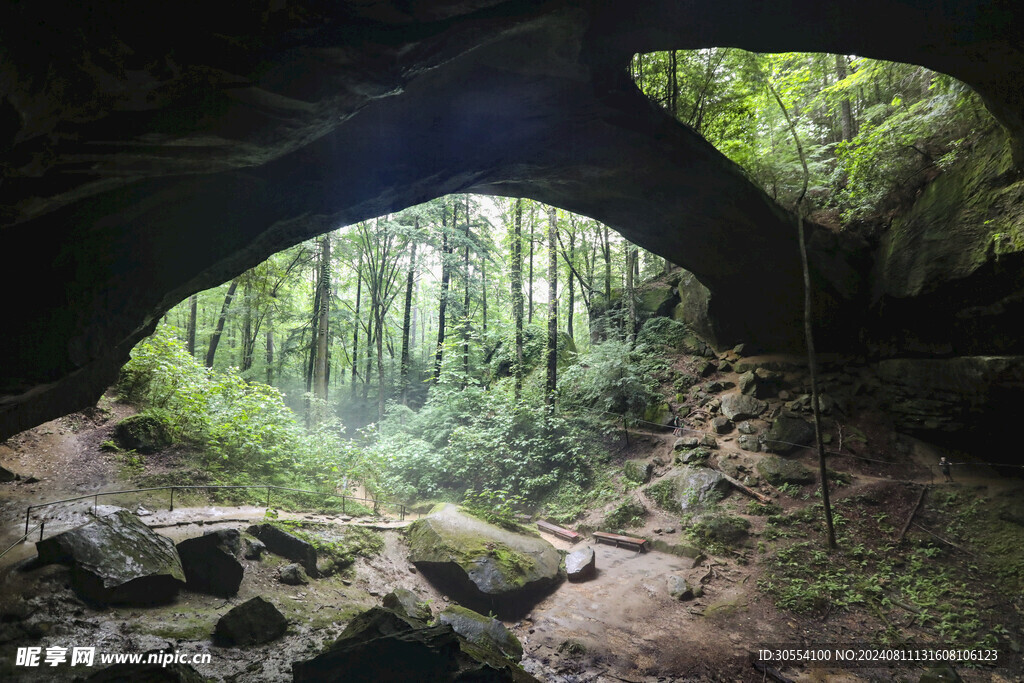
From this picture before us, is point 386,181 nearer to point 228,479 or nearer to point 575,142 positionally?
point 575,142

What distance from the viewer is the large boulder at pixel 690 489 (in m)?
9.82

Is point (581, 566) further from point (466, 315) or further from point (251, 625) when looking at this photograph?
point (466, 315)

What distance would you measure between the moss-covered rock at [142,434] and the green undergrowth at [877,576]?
41.7ft

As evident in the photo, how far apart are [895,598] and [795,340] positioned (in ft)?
23.3

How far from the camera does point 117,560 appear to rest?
4945 millimetres

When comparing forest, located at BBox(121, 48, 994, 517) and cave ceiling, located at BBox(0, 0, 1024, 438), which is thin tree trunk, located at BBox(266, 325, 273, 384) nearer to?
forest, located at BBox(121, 48, 994, 517)

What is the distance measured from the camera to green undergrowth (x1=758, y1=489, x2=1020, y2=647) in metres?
6.15

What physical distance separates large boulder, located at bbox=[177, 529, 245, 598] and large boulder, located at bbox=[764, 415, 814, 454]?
11.5 meters

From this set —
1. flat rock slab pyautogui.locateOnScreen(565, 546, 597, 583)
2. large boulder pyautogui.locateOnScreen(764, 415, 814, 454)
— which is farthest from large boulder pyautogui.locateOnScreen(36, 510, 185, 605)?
large boulder pyautogui.locateOnScreen(764, 415, 814, 454)

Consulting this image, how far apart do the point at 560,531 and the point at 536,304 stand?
13083 millimetres

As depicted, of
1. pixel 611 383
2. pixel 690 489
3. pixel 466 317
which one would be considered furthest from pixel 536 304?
pixel 690 489

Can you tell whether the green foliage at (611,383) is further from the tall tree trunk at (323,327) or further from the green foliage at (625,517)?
the tall tree trunk at (323,327)

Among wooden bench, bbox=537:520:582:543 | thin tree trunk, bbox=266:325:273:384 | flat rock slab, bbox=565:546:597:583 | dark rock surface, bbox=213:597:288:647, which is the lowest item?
wooden bench, bbox=537:520:582:543

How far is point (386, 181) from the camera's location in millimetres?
7023
